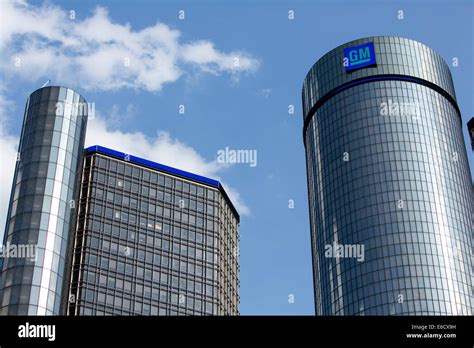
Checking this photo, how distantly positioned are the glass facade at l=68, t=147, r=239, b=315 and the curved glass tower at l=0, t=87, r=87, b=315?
1232 inches

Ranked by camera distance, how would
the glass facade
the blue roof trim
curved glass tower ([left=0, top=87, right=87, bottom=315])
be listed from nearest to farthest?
curved glass tower ([left=0, top=87, right=87, bottom=315]), the glass facade, the blue roof trim

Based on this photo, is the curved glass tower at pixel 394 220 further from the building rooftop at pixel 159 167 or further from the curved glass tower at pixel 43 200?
the curved glass tower at pixel 43 200

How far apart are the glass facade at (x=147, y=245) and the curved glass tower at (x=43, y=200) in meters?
31.3

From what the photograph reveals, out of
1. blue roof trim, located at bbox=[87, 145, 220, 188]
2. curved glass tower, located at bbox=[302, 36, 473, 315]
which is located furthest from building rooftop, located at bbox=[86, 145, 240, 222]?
curved glass tower, located at bbox=[302, 36, 473, 315]

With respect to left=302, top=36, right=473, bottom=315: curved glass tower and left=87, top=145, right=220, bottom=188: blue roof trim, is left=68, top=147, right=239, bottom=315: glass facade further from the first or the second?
left=302, top=36, right=473, bottom=315: curved glass tower

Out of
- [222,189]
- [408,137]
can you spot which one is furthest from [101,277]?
[408,137]

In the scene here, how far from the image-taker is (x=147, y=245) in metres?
153

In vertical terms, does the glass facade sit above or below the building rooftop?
below

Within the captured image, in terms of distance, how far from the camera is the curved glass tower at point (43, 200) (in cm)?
10125

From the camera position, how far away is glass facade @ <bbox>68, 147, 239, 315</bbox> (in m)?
143

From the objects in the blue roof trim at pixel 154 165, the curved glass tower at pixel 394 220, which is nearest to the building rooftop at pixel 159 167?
the blue roof trim at pixel 154 165

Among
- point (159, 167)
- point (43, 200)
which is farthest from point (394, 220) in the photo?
point (43, 200)

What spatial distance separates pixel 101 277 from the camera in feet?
468
